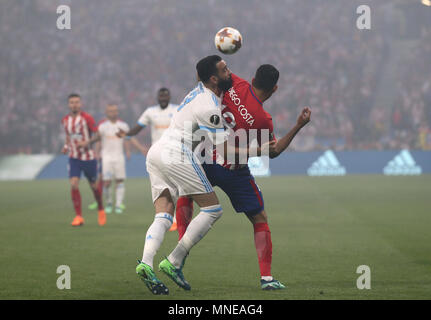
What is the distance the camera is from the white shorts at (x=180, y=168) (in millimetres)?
6691

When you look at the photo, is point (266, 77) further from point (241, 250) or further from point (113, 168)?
point (113, 168)

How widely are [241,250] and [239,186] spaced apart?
9.32ft

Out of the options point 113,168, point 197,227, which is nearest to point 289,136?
point 197,227

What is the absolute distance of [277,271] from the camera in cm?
793

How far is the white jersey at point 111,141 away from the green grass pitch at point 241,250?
133cm

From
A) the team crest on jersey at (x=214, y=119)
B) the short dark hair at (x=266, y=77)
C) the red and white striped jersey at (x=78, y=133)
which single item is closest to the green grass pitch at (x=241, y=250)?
the red and white striped jersey at (x=78, y=133)

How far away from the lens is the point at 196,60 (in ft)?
117

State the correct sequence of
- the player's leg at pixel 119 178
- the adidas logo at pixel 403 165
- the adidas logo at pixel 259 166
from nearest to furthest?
1. the player's leg at pixel 119 178
2. the adidas logo at pixel 259 166
3. the adidas logo at pixel 403 165

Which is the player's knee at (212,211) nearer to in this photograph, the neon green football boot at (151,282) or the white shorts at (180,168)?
the white shorts at (180,168)

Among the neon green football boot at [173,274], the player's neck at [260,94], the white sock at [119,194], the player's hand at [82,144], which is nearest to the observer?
the neon green football boot at [173,274]

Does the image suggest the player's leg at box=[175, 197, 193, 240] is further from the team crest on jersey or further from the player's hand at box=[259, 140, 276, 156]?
the team crest on jersey

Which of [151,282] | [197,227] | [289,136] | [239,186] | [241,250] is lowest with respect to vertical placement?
[151,282]

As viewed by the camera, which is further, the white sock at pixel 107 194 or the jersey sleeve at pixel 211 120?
the white sock at pixel 107 194

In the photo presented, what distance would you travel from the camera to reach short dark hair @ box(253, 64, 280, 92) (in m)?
6.85
